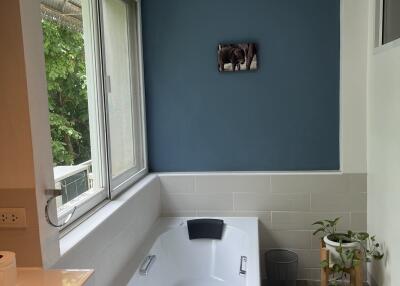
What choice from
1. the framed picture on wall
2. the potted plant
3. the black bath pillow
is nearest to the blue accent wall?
the framed picture on wall

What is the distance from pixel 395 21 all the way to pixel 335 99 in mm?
770

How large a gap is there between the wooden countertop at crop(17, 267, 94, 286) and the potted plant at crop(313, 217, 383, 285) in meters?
1.82

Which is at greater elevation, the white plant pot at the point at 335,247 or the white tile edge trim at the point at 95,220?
the white tile edge trim at the point at 95,220

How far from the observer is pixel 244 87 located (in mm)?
3135

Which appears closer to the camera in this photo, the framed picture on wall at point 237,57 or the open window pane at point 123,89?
the open window pane at point 123,89

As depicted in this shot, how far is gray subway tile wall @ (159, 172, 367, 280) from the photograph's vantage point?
120 inches

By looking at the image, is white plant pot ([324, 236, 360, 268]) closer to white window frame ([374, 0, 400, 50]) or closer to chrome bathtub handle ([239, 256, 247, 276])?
chrome bathtub handle ([239, 256, 247, 276])

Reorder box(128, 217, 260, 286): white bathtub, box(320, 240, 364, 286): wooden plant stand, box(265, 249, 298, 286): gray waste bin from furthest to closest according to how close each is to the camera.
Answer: box(265, 249, 298, 286): gray waste bin, box(128, 217, 260, 286): white bathtub, box(320, 240, 364, 286): wooden plant stand

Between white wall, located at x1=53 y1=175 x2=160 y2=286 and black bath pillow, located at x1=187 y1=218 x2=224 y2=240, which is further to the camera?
black bath pillow, located at x1=187 y1=218 x2=224 y2=240

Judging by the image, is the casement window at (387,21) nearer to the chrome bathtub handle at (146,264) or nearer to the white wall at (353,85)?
the white wall at (353,85)

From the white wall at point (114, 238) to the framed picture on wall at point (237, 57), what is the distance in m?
1.10

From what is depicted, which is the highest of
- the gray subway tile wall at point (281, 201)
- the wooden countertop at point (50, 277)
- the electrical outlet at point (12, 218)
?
the electrical outlet at point (12, 218)

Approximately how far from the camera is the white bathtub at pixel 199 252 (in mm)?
2766

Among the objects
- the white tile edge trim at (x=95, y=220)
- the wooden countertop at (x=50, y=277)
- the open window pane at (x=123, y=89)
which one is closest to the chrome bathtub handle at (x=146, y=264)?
the white tile edge trim at (x=95, y=220)
